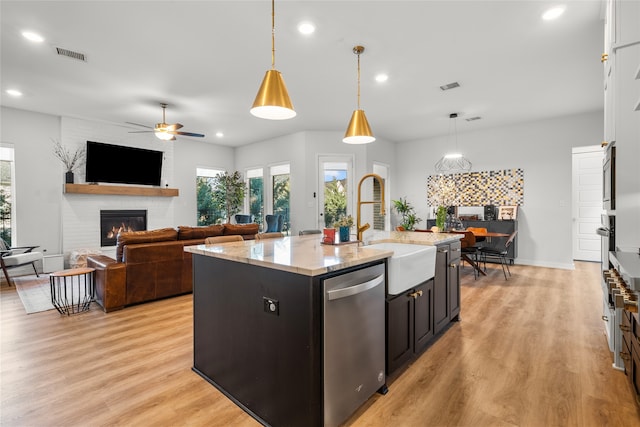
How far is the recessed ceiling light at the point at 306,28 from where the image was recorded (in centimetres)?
291

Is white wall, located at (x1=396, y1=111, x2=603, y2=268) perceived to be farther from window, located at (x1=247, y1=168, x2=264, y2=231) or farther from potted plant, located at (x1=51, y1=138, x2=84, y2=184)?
potted plant, located at (x1=51, y1=138, x2=84, y2=184)

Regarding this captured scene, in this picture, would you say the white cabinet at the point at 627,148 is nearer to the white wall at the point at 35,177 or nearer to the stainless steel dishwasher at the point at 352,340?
the stainless steel dishwasher at the point at 352,340

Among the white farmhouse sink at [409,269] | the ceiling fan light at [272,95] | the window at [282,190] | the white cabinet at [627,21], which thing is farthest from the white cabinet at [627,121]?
the window at [282,190]

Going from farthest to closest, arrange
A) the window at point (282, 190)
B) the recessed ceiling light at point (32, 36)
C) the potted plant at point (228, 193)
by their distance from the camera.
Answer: the potted plant at point (228, 193), the window at point (282, 190), the recessed ceiling light at point (32, 36)

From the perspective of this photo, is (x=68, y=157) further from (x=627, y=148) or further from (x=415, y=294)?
(x=627, y=148)

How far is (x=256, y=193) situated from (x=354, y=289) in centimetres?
693

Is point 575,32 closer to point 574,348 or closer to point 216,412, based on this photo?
point 574,348

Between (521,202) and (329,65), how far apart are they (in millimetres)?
4861

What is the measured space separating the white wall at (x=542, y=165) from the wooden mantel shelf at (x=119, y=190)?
6.50 meters

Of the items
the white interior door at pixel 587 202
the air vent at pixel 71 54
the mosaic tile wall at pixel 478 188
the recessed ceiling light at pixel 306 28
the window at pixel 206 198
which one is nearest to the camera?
the recessed ceiling light at pixel 306 28

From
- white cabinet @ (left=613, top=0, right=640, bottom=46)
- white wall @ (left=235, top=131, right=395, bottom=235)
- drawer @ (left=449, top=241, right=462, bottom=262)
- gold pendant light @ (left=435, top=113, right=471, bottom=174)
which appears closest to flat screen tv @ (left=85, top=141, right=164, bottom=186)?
white wall @ (left=235, top=131, right=395, bottom=235)

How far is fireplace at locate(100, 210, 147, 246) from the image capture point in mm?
6344

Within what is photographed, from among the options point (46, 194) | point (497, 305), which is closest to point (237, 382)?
point (497, 305)

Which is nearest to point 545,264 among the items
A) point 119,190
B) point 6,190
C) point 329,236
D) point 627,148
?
point 627,148
